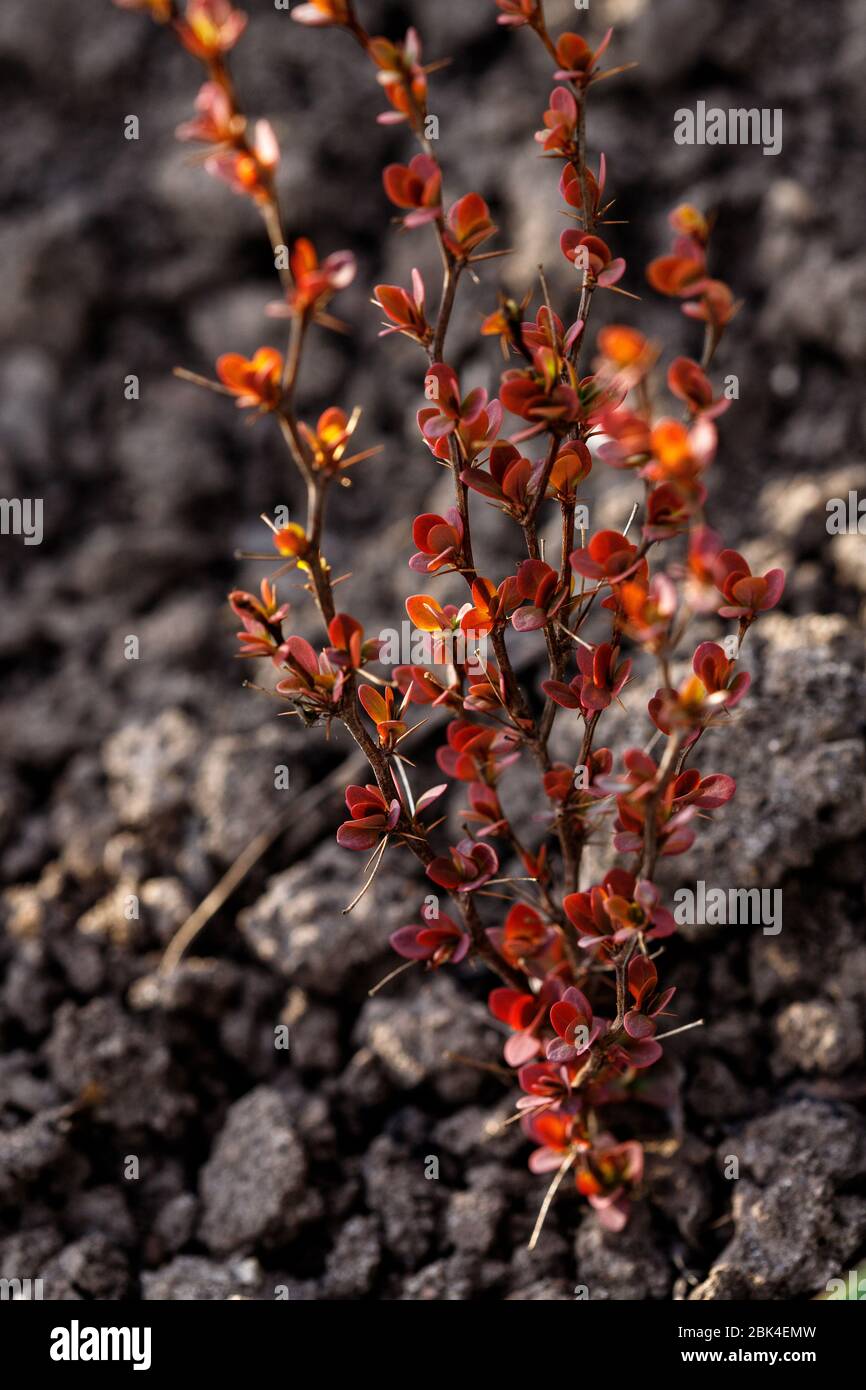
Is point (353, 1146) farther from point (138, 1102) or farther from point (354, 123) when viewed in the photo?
point (354, 123)

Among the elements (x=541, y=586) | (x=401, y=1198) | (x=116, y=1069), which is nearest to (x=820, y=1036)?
(x=401, y=1198)

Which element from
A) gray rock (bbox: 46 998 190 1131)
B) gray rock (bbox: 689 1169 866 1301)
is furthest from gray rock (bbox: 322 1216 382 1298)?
gray rock (bbox: 689 1169 866 1301)

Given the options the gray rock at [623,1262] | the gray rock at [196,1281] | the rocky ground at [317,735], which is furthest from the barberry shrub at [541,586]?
the gray rock at [196,1281]

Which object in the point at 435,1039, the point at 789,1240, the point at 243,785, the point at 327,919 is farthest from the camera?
the point at 243,785

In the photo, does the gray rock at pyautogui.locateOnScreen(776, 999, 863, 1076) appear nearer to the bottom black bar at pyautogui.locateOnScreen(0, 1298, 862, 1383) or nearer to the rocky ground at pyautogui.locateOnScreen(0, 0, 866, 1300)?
the rocky ground at pyautogui.locateOnScreen(0, 0, 866, 1300)

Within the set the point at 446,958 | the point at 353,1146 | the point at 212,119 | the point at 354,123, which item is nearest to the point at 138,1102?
the point at 353,1146

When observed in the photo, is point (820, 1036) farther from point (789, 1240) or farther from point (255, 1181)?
point (255, 1181)

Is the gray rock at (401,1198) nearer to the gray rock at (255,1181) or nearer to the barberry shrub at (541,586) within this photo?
the gray rock at (255,1181)

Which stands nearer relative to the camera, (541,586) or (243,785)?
(541,586)
